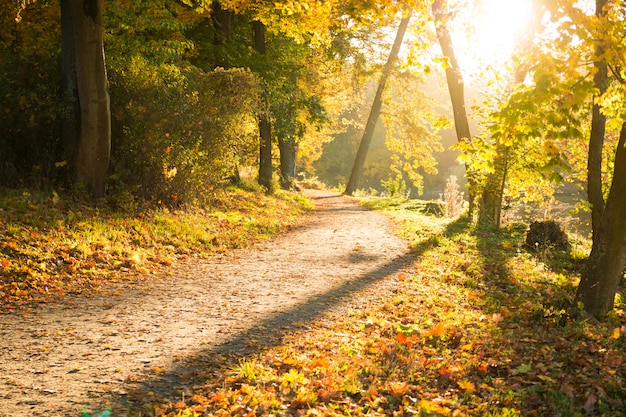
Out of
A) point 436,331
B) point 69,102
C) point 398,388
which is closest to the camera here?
point 398,388

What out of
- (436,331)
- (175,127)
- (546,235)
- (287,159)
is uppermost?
(287,159)

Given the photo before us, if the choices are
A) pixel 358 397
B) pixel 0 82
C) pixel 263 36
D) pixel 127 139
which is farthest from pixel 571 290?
pixel 263 36

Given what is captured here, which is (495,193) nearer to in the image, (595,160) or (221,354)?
(595,160)

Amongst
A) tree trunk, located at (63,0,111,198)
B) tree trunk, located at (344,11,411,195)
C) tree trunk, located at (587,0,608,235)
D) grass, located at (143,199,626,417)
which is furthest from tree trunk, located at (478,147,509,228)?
tree trunk, located at (344,11,411,195)

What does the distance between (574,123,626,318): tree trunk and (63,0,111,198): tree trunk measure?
788 cm

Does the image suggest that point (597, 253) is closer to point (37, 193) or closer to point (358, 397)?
point (358, 397)

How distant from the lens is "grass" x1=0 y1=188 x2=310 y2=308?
6.11 metres

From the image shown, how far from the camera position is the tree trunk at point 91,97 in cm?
848

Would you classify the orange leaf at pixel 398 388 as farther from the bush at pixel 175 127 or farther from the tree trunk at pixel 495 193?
the tree trunk at pixel 495 193

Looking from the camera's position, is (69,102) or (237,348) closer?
(237,348)

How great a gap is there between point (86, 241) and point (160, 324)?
8.74 ft

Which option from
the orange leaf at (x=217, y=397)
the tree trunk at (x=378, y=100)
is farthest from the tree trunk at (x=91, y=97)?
the tree trunk at (x=378, y=100)

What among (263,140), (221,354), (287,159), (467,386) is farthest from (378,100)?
(467,386)

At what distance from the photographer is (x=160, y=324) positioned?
5.32m
